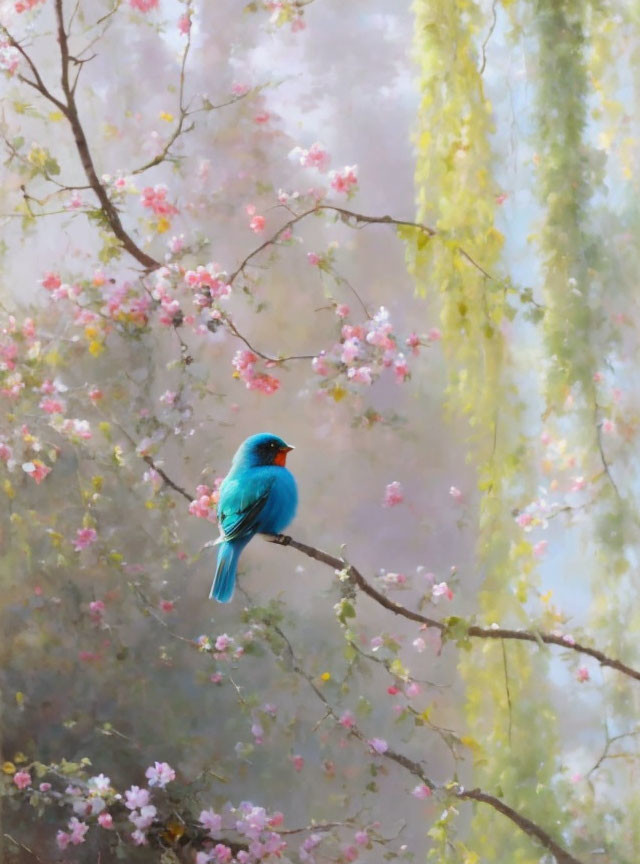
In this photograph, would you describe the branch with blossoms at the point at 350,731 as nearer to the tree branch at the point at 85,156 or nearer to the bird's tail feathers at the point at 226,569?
the bird's tail feathers at the point at 226,569

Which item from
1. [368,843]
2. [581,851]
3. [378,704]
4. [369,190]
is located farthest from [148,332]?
[581,851]

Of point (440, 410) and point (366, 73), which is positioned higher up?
point (366, 73)

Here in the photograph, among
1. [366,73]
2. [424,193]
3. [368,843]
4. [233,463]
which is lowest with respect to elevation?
[368,843]

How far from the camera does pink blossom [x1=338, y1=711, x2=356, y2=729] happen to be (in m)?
1.49

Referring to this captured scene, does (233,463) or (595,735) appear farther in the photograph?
(233,463)

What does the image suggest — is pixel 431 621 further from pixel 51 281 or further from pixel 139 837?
pixel 51 281

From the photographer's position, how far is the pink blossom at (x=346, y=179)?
1522 mm

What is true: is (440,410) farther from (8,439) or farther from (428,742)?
(8,439)

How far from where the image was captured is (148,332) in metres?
1.63

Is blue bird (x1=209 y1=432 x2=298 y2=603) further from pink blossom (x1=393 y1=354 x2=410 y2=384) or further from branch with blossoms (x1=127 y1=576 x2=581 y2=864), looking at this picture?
pink blossom (x1=393 y1=354 x2=410 y2=384)

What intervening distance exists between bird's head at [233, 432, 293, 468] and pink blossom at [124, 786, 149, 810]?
0.60 m

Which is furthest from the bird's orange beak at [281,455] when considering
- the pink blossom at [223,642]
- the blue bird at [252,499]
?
the pink blossom at [223,642]

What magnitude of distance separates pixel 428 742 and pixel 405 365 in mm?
623

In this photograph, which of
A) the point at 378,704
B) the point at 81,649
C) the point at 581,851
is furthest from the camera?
the point at 81,649
